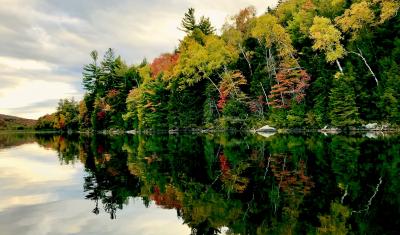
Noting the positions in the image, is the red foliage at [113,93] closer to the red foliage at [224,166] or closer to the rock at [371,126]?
the rock at [371,126]

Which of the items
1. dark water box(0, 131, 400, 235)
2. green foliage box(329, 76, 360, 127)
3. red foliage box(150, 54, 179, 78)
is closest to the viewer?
dark water box(0, 131, 400, 235)

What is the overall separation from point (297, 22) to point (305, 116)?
→ 12992 millimetres

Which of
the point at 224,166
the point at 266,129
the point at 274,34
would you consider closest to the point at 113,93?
the point at 266,129

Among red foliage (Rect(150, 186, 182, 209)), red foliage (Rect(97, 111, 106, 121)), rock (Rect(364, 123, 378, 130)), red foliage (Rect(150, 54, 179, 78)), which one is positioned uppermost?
red foliage (Rect(150, 54, 179, 78))

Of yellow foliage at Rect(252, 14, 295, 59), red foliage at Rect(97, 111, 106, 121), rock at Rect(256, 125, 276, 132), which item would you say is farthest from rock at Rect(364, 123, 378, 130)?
red foliage at Rect(97, 111, 106, 121)

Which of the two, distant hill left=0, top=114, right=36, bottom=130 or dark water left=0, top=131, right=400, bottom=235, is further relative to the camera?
distant hill left=0, top=114, right=36, bottom=130

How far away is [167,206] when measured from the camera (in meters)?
7.33

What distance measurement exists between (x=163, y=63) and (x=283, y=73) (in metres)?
26.9

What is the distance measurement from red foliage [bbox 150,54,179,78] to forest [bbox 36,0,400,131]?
0.77 ft

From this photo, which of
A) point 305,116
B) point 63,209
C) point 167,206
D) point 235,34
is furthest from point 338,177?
point 235,34

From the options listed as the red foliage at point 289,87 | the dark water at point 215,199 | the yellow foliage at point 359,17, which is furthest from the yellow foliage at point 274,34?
the dark water at point 215,199

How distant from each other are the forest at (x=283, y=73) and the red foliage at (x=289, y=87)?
13 centimetres

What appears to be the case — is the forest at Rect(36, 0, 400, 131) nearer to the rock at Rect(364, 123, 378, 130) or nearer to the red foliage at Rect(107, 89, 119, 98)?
the rock at Rect(364, 123, 378, 130)

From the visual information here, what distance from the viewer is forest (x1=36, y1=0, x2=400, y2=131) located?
112 feet
